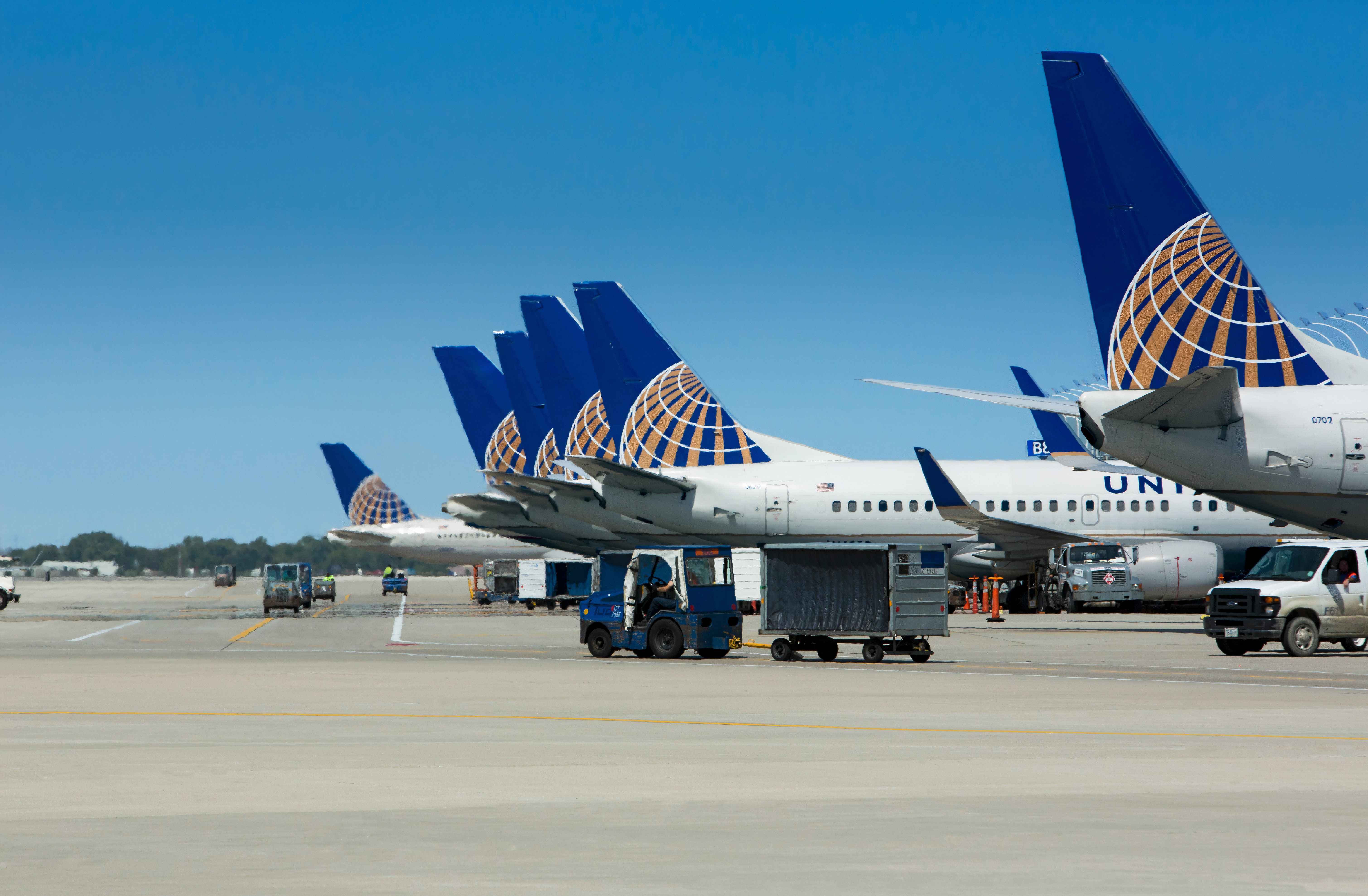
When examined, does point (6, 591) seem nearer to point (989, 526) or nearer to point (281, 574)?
point (281, 574)

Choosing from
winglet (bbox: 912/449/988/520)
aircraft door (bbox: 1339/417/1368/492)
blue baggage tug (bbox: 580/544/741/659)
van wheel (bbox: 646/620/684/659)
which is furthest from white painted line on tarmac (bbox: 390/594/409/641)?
aircraft door (bbox: 1339/417/1368/492)

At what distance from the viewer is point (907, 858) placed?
766cm

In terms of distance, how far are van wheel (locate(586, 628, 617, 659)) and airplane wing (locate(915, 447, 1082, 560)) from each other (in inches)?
695

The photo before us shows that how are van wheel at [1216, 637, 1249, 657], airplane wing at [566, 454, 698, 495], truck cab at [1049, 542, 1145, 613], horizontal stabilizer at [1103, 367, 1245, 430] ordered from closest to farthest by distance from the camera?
horizontal stabilizer at [1103, 367, 1245, 430]
van wheel at [1216, 637, 1249, 657]
truck cab at [1049, 542, 1145, 613]
airplane wing at [566, 454, 698, 495]

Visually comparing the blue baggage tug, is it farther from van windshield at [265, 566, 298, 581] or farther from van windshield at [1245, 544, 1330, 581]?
Answer: van windshield at [265, 566, 298, 581]

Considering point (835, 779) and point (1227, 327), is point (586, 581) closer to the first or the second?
point (1227, 327)

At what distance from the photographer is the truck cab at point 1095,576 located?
42688 millimetres

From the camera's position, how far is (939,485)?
144 feet

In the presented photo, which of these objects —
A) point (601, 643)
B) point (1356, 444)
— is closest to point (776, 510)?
point (601, 643)

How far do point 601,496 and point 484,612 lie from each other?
1267 cm

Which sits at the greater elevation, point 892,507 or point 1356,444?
point 1356,444

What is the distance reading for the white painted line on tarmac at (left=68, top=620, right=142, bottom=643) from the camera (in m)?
35.1

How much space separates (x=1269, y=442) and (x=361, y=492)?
9354 centimetres

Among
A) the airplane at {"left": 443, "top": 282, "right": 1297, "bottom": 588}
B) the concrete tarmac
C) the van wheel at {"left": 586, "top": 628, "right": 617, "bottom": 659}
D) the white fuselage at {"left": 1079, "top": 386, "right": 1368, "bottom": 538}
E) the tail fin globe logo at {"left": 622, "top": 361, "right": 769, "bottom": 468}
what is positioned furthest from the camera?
the tail fin globe logo at {"left": 622, "top": 361, "right": 769, "bottom": 468}
